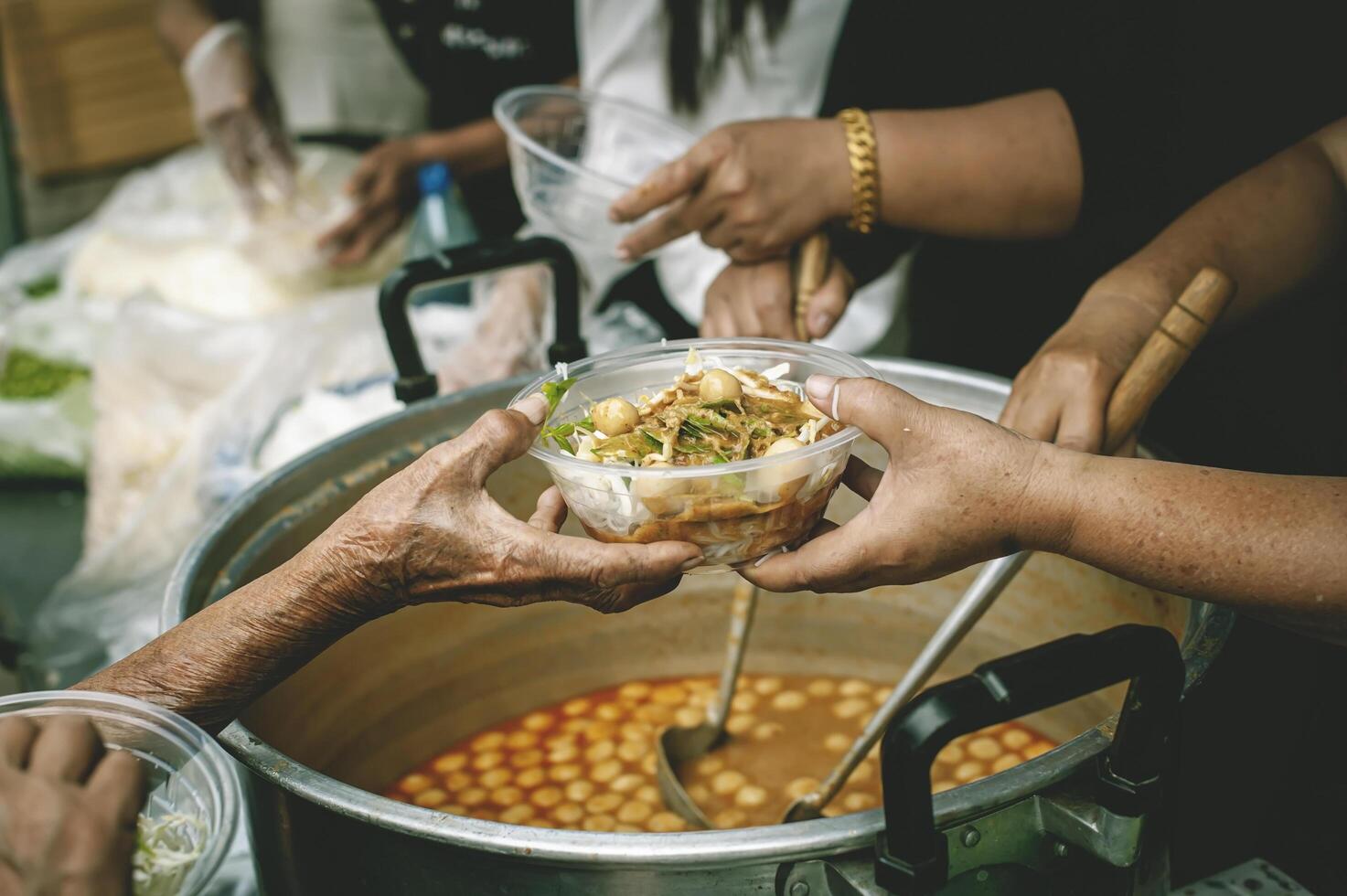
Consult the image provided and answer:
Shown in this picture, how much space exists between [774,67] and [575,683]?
1.44 meters

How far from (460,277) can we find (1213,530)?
3.62 ft

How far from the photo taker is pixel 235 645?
1.05 metres

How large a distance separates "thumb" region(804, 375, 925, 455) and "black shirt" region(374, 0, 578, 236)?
230 centimetres

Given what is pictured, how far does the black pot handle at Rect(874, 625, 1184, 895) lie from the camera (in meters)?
0.79

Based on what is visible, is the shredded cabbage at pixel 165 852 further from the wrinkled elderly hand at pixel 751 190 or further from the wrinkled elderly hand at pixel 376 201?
the wrinkled elderly hand at pixel 376 201

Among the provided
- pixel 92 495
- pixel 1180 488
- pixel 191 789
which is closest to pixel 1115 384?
pixel 1180 488

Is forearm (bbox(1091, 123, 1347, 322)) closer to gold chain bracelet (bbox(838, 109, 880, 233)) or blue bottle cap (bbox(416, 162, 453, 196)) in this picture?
gold chain bracelet (bbox(838, 109, 880, 233))

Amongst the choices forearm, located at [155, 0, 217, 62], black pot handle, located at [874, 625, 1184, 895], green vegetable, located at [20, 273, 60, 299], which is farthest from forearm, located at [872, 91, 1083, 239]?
green vegetable, located at [20, 273, 60, 299]

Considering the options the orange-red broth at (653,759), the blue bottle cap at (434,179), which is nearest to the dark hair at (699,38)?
the blue bottle cap at (434,179)

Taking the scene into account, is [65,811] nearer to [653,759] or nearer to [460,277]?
[460,277]

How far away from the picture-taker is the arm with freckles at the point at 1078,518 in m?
0.95

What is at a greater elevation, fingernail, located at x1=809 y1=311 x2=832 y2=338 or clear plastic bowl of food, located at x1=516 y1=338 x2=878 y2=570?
clear plastic bowl of food, located at x1=516 y1=338 x2=878 y2=570

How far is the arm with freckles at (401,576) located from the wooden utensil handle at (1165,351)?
2.01 feet

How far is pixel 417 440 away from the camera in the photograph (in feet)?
5.29
